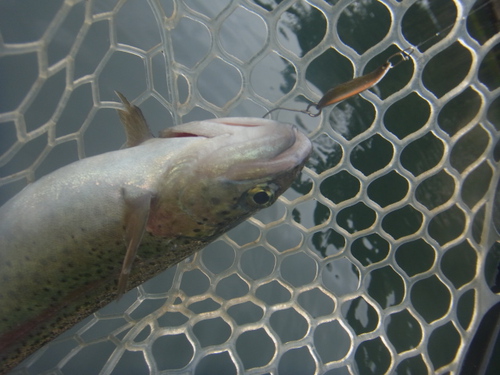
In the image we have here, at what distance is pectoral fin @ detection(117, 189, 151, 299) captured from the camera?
4.50ft

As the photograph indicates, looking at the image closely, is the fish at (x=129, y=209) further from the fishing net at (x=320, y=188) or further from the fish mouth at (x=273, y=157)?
the fishing net at (x=320, y=188)

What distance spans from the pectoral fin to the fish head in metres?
0.09

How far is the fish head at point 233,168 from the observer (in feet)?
4.71

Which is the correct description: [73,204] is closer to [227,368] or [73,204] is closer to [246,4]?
[246,4]

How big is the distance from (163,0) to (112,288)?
1.61 m

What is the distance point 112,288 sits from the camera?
1.78 meters

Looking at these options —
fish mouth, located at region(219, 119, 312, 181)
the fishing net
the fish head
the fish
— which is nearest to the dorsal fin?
the fish

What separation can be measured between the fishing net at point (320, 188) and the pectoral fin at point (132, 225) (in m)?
0.82

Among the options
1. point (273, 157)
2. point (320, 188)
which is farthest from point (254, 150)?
point (320, 188)

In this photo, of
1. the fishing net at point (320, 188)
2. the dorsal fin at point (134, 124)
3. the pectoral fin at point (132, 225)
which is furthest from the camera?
the fishing net at point (320, 188)

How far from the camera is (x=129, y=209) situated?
149 centimetres

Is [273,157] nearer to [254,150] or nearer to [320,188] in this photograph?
[254,150]

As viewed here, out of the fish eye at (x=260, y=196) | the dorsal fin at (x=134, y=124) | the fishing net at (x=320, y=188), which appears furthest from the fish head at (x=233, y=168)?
the fishing net at (x=320, y=188)

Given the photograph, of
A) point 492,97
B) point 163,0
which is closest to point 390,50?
point 492,97
